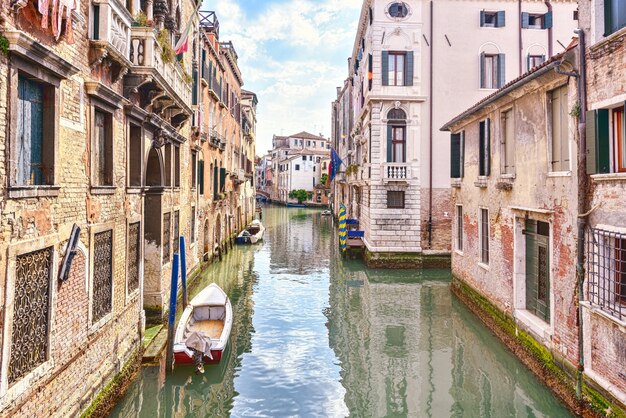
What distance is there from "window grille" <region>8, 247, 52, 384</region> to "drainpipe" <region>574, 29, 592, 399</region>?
7254 millimetres

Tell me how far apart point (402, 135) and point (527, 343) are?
1275 cm

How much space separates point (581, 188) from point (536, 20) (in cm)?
1679

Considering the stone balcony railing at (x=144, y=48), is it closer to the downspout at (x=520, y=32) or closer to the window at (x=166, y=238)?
the window at (x=166, y=238)

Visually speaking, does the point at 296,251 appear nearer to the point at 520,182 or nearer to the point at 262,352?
the point at 262,352

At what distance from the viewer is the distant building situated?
19875 millimetres

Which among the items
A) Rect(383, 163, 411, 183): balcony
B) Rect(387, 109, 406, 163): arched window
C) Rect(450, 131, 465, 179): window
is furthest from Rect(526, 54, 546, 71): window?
Rect(450, 131, 465, 179): window

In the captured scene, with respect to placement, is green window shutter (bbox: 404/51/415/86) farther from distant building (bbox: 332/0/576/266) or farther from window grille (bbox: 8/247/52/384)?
window grille (bbox: 8/247/52/384)

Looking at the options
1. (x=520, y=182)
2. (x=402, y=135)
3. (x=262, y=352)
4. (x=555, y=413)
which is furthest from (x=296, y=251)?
(x=555, y=413)

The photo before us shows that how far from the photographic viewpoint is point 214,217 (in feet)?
68.0

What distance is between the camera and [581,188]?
22.6ft

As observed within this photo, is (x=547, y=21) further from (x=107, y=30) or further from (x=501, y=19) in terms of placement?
(x=107, y=30)

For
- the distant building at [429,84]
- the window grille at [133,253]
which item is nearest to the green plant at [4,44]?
the window grille at [133,253]

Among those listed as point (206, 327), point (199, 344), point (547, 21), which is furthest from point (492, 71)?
point (199, 344)

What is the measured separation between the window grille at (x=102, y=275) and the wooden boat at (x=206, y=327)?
1774mm
